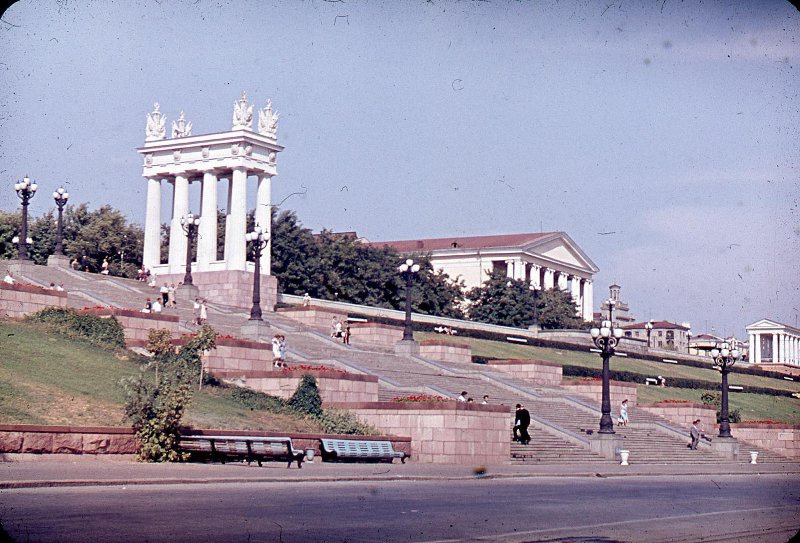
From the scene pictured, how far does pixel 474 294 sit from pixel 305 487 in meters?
67.5

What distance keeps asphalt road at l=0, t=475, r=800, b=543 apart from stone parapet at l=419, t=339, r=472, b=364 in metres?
25.5

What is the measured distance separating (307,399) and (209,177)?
3587 cm

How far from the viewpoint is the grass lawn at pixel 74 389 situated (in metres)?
22.8

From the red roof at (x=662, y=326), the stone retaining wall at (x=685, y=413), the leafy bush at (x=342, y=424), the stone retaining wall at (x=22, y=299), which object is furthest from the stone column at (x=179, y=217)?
the red roof at (x=662, y=326)

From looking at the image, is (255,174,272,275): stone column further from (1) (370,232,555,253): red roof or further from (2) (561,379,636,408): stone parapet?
(1) (370,232,555,253): red roof

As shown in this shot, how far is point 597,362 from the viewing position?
63062 millimetres

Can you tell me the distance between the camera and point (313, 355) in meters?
40.1

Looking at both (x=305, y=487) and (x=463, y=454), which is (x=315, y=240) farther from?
(x=305, y=487)

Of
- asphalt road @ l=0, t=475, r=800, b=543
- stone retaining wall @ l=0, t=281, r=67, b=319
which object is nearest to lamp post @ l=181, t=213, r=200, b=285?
stone retaining wall @ l=0, t=281, r=67, b=319

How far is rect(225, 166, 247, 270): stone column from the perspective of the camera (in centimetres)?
6294

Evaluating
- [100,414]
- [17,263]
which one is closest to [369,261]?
[17,263]

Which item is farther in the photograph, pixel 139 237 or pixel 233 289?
pixel 139 237

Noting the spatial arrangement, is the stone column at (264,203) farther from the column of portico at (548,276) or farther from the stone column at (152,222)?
the column of portico at (548,276)

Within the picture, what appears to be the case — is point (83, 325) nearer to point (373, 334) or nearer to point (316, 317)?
point (373, 334)
